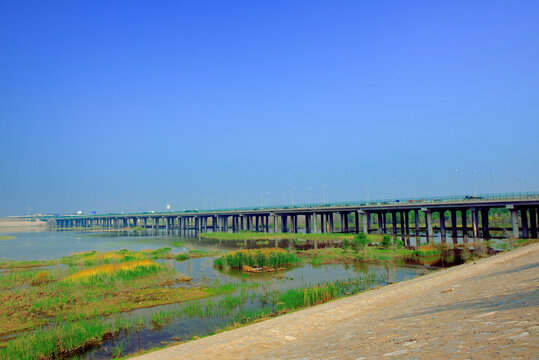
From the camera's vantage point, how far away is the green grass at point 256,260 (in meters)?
41.6

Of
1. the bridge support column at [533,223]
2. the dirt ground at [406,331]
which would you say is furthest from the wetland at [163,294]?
the bridge support column at [533,223]

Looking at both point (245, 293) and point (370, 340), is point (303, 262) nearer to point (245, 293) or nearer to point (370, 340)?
point (245, 293)

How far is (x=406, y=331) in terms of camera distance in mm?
10883

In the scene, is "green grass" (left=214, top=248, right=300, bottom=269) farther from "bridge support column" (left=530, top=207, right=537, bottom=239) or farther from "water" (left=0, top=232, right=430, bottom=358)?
"bridge support column" (left=530, top=207, right=537, bottom=239)

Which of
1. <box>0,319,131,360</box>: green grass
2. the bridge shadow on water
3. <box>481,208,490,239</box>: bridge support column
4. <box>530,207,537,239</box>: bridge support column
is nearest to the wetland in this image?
<box>0,319,131,360</box>: green grass

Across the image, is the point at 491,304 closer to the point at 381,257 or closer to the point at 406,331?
the point at 406,331

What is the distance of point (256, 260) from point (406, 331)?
31.6 metres

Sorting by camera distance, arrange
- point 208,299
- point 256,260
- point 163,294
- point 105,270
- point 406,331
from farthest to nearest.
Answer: point 256,260 < point 105,270 < point 163,294 < point 208,299 < point 406,331

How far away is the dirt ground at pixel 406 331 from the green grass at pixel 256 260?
73.9 ft

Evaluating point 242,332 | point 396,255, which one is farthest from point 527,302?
point 396,255

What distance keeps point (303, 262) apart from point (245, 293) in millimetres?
18803

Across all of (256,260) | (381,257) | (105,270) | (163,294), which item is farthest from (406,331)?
(381,257)

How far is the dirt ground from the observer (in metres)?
7.98

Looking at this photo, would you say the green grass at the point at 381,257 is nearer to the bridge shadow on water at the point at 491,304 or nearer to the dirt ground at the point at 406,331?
the dirt ground at the point at 406,331
